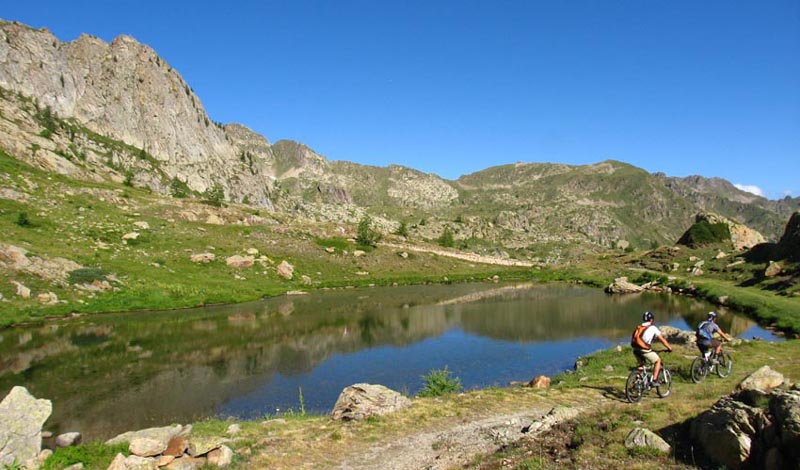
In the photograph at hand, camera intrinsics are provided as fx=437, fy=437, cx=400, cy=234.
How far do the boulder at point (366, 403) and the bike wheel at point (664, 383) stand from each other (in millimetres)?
11345

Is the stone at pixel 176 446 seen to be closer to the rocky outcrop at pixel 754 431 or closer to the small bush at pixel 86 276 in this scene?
the rocky outcrop at pixel 754 431

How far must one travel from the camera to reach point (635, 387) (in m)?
19.2

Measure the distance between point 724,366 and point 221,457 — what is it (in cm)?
2512

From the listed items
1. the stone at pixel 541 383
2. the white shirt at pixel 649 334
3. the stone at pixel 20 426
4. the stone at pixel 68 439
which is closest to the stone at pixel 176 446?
the stone at pixel 20 426

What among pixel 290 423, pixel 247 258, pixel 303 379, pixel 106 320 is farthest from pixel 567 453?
pixel 247 258

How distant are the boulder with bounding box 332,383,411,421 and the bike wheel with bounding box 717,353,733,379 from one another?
16.8 meters

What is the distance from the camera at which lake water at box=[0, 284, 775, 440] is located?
26297 mm

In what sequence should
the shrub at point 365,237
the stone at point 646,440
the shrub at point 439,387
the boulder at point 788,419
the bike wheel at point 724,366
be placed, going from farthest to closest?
the shrub at point 365,237
the shrub at point 439,387
the bike wheel at point 724,366
the stone at point 646,440
the boulder at point 788,419

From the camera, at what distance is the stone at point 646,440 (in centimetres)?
1184

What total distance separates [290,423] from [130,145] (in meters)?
213

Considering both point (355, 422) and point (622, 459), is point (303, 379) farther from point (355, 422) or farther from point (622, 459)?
point (622, 459)

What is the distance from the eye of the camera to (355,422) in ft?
62.8

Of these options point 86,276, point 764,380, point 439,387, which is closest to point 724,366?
point 764,380

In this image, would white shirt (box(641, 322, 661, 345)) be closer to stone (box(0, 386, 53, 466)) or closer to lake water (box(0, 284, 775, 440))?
lake water (box(0, 284, 775, 440))
